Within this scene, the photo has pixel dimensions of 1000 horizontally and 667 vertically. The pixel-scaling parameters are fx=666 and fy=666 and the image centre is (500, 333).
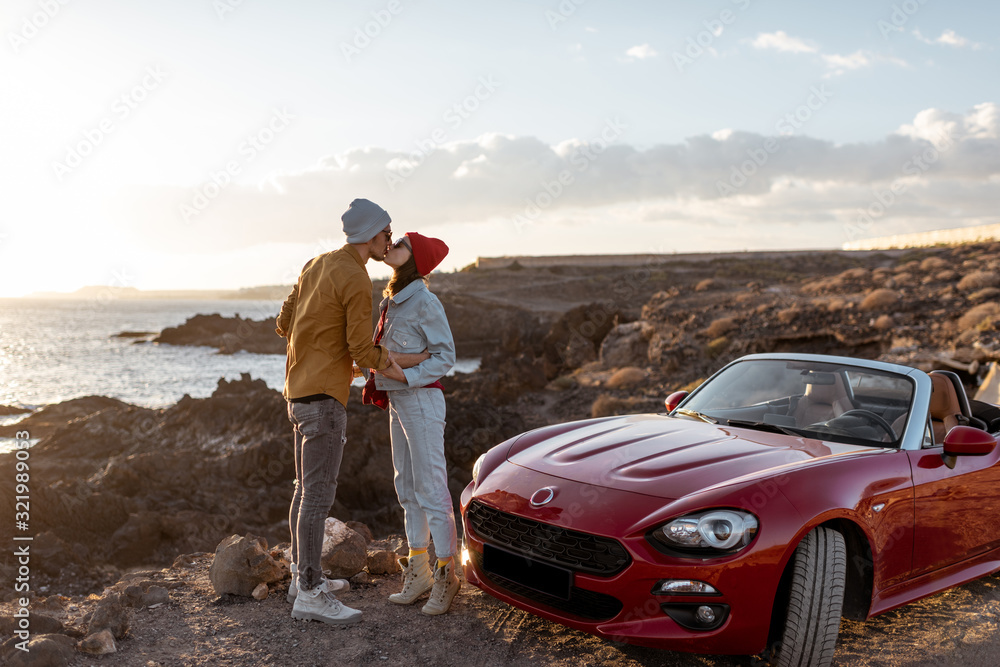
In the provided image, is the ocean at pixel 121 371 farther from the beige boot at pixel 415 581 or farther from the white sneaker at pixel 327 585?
the beige boot at pixel 415 581

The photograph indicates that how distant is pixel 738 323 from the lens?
19.7 meters

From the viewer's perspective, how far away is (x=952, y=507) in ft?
13.1

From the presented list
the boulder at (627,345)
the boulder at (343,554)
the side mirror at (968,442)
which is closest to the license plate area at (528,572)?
the boulder at (343,554)

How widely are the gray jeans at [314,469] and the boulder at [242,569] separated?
0.67 m

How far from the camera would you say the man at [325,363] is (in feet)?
12.3

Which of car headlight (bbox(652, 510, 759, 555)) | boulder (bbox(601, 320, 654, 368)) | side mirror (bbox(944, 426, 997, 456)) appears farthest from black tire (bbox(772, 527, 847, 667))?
boulder (bbox(601, 320, 654, 368))

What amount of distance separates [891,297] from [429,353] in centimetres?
2060

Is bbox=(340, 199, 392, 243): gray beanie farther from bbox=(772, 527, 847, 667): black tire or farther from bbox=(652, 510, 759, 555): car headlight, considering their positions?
bbox=(772, 527, 847, 667): black tire

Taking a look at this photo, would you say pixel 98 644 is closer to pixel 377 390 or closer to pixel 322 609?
pixel 322 609

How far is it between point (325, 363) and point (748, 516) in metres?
2.36

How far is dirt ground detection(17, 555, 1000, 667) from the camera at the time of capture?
141 inches

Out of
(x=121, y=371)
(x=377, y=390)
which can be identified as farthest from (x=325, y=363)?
(x=121, y=371)

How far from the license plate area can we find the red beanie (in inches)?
65.8

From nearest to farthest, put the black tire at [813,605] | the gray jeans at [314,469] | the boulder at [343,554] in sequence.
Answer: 1. the black tire at [813,605]
2. the gray jeans at [314,469]
3. the boulder at [343,554]
